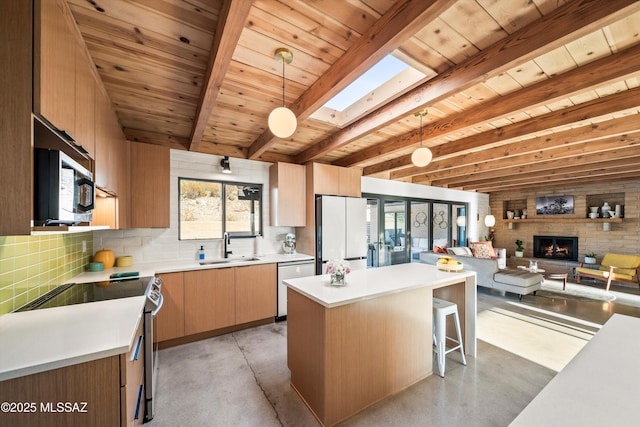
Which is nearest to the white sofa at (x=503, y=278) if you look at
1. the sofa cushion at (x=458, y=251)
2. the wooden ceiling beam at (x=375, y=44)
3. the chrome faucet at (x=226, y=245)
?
the sofa cushion at (x=458, y=251)

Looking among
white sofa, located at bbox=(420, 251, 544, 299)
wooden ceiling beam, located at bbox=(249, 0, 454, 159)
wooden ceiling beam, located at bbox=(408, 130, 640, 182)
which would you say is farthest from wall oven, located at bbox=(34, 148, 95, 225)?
white sofa, located at bbox=(420, 251, 544, 299)

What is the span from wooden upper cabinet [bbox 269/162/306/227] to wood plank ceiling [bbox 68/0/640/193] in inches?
27.4

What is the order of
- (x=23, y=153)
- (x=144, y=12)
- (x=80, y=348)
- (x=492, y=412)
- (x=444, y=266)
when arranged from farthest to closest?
(x=444, y=266) < (x=492, y=412) < (x=144, y=12) < (x=80, y=348) < (x=23, y=153)

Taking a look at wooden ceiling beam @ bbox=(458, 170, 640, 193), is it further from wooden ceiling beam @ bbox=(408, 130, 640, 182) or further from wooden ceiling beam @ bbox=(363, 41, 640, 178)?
wooden ceiling beam @ bbox=(363, 41, 640, 178)

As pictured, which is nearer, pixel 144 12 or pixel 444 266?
pixel 144 12

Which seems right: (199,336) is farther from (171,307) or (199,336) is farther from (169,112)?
(169,112)

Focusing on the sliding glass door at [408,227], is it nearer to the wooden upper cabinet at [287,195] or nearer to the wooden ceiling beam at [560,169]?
the wooden ceiling beam at [560,169]

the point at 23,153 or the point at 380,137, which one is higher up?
the point at 380,137

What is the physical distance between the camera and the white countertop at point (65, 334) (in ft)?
3.28

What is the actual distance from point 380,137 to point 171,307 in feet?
11.0

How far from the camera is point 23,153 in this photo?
96 cm

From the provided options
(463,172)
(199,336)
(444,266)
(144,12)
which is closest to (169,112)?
(144,12)

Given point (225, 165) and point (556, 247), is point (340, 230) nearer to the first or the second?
point (225, 165)

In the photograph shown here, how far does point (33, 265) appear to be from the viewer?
1.68m
